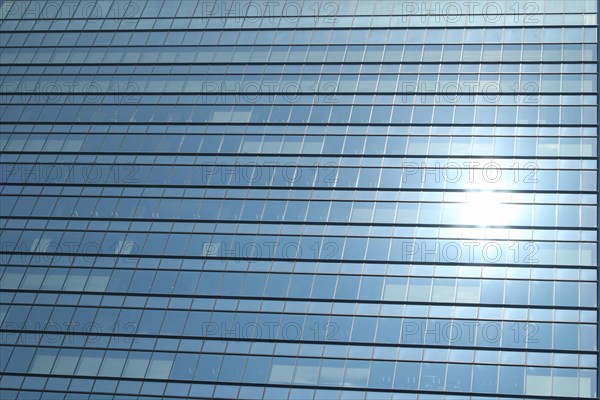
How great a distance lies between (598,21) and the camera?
77.2 metres

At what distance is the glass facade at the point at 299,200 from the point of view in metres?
61.8

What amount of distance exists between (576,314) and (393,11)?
29.6m

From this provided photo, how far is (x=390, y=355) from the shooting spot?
6131cm

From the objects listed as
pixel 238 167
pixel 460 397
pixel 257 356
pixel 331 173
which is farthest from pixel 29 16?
pixel 460 397

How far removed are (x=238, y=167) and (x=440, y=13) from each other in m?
19.9

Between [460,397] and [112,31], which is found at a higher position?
[112,31]

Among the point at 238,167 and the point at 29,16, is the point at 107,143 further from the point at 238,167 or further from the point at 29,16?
the point at 29,16

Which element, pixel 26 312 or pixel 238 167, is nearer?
pixel 26 312

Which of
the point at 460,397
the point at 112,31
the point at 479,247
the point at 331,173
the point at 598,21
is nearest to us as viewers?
the point at 460,397

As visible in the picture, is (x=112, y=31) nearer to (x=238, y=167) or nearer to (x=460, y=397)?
(x=238, y=167)

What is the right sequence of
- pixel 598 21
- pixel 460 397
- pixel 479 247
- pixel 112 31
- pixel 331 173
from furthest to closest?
pixel 112 31, pixel 598 21, pixel 331 173, pixel 479 247, pixel 460 397

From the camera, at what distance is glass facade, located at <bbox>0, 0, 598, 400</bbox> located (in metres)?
61.8

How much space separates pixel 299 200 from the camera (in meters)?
70.0

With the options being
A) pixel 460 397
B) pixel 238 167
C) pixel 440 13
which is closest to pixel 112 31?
pixel 238 167
